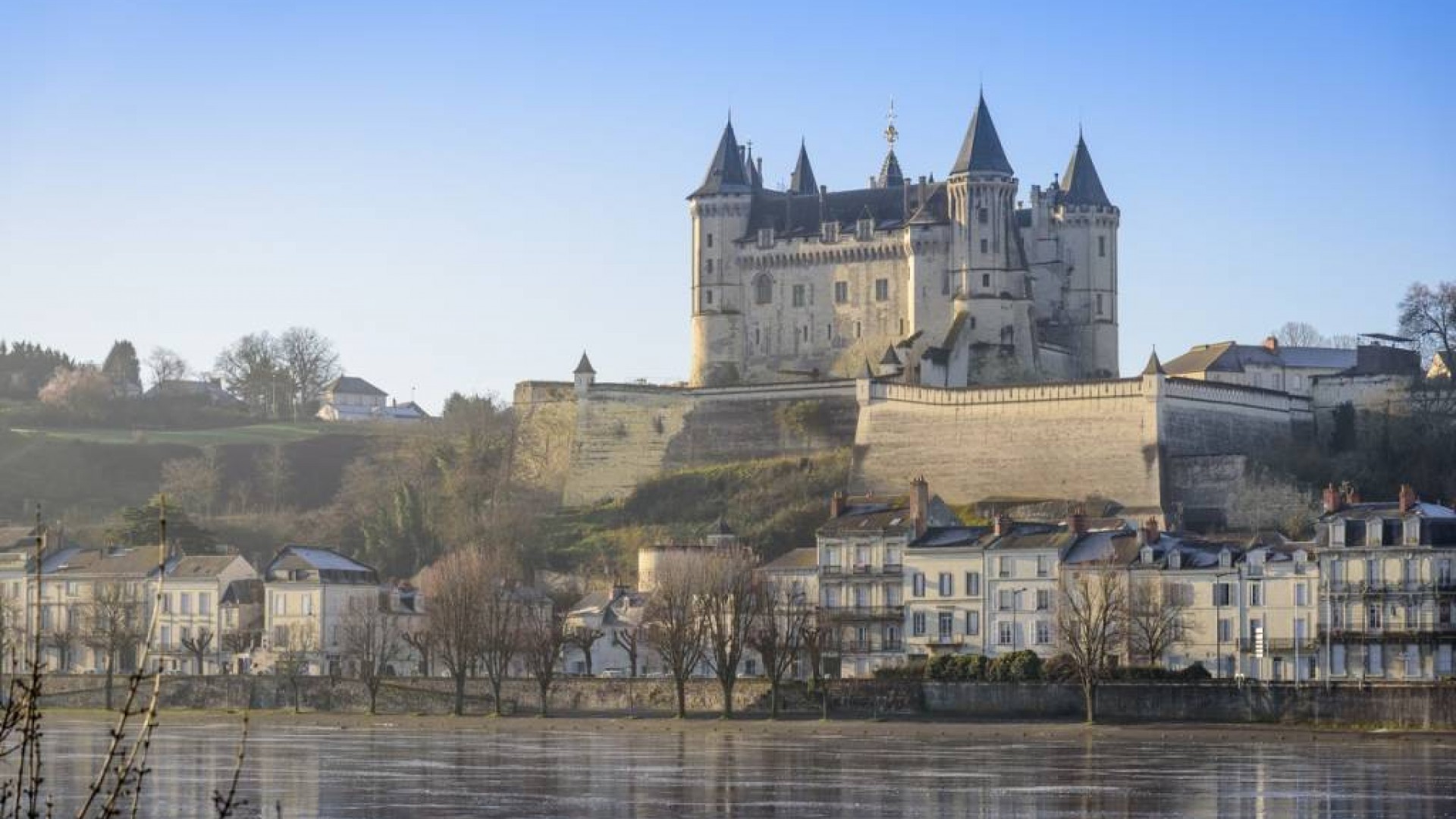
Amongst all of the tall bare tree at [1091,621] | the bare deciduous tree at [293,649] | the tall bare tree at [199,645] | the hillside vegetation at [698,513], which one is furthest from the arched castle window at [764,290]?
the tall bare tree at [1091,621]

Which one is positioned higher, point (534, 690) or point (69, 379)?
point (69, 379)

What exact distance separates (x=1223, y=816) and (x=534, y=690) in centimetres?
3661

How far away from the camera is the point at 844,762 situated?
163ft

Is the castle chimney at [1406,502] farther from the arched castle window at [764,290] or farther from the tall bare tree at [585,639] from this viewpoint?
the arched castle window at [764,290]

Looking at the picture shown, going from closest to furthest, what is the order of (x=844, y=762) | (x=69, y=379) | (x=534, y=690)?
(x=844, y=762) < (x=534, y=690) < (x=69, y=379)

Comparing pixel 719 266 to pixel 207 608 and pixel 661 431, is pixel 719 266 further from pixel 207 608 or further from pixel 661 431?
pixel 207 608

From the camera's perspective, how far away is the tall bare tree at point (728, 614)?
64.5 meters

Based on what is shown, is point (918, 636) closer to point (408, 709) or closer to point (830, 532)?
point (830, 532)

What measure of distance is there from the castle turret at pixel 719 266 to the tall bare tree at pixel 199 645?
28.2 m

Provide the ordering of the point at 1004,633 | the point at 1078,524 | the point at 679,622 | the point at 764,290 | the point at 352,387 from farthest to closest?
the point at 352,387
the point at 764,290
the point at 1078,524
the point at 1004,633
the point at 679,622

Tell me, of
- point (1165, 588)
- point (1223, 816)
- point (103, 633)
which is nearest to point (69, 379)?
point (103, 633)

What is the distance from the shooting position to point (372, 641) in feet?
243

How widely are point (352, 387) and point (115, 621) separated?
93.2m

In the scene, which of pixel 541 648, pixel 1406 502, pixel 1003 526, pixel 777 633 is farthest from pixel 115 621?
pixel 1406 502
